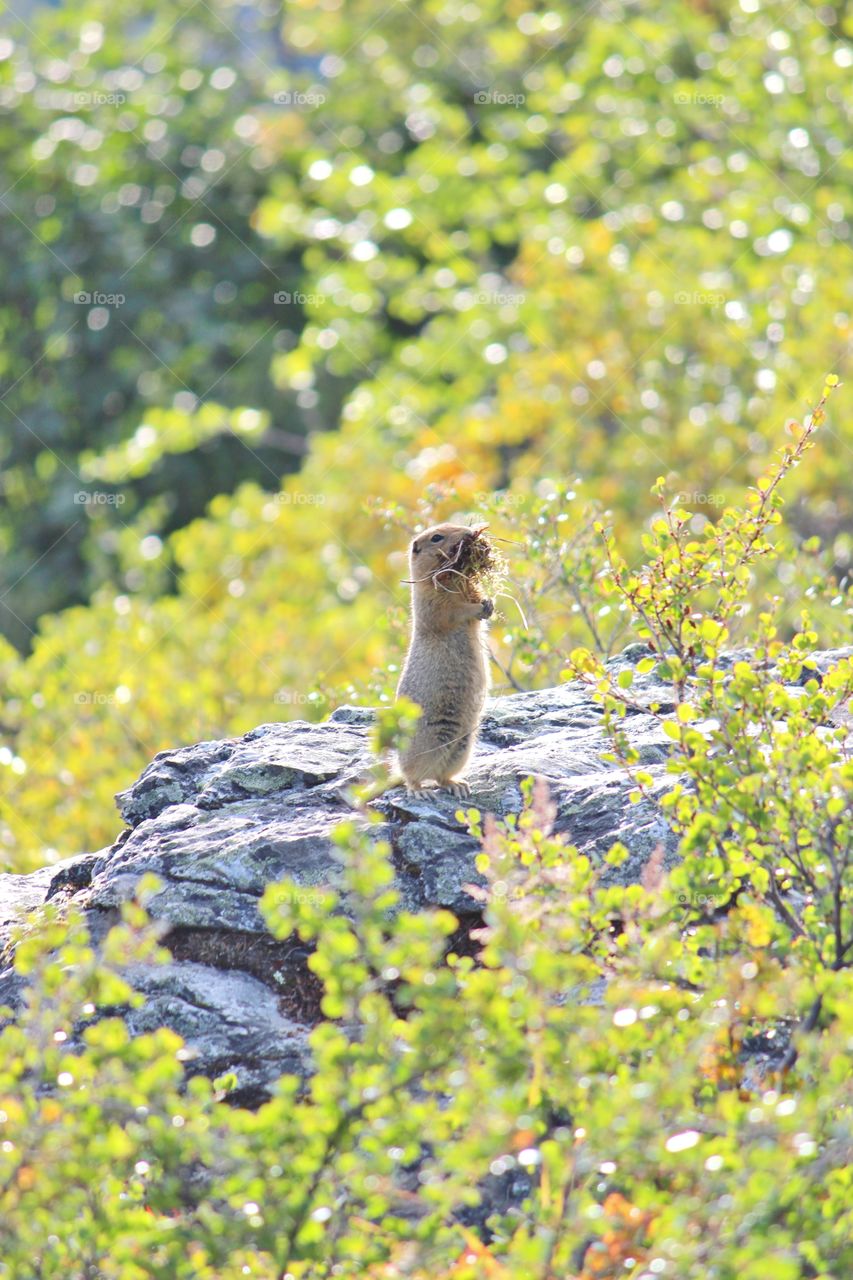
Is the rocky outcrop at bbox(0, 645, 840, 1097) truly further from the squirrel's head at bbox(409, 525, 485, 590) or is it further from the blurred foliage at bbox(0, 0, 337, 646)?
the blurred foliage at bbox(0, 0, 337, 646)

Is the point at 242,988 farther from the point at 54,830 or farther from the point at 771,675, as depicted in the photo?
the point at 54,830

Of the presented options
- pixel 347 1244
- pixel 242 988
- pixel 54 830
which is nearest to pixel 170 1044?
pixel 347 1244

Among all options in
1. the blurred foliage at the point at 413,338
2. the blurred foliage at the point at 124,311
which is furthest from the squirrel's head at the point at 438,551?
the blurred foliage at the point at 124,311

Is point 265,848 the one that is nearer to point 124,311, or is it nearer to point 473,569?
point 473,569

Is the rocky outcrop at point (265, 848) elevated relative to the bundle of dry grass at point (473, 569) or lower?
lower

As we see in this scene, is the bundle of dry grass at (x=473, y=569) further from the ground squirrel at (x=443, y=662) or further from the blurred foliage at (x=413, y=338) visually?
the blurred foliage at (x=413, y=338)

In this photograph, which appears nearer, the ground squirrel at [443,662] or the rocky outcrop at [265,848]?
the rocky outcrop at [265,848]

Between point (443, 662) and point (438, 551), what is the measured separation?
0.50 m

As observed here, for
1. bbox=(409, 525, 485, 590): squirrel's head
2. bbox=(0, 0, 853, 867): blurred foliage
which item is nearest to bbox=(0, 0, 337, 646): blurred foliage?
bbox=(0, 0, 853, 867): blurred foliage

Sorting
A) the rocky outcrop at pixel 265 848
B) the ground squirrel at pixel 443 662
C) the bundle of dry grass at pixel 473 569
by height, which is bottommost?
the rocky outcrop at pixel 265 848

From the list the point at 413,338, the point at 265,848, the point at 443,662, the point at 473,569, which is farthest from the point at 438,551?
the point at 413,338

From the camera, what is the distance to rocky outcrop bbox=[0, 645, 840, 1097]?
17.0 ft

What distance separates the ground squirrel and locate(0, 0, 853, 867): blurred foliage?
76cm

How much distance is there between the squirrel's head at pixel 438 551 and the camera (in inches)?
249
